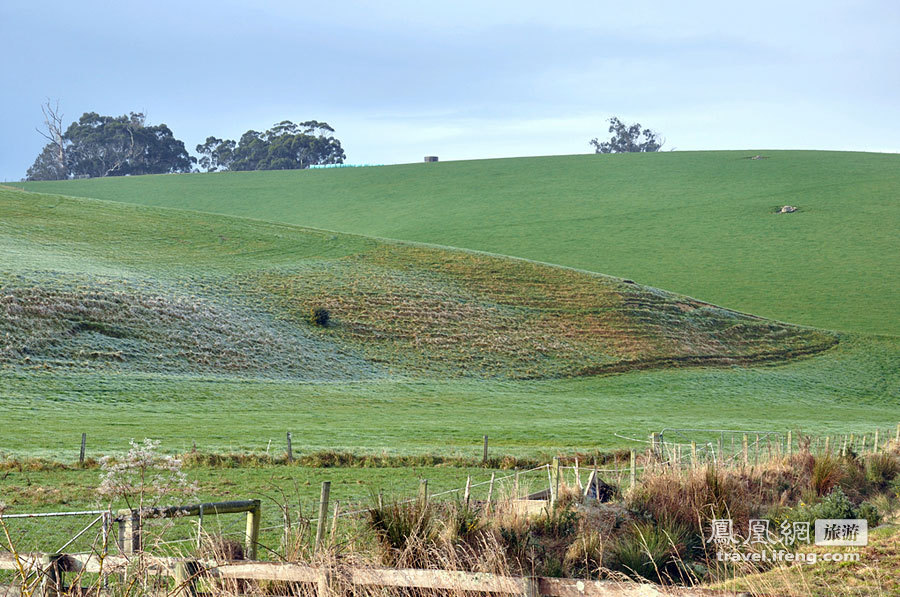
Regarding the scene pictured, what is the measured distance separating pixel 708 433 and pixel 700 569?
2152 centimetres

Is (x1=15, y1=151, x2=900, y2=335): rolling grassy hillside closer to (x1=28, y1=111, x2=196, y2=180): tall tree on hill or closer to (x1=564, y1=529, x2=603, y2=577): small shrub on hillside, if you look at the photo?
(x1=28, y1=111, x2=196, y2=180): tall tree on hill

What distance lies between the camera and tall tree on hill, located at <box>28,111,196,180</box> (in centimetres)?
14388

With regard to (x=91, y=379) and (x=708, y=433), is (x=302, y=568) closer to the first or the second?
(x=708, y=433)

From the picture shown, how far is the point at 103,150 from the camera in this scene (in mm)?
145375

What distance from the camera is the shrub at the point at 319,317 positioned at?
50.9 metres

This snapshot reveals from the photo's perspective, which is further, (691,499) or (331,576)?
(691,499)

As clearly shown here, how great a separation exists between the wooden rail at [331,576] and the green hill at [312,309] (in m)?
33.8

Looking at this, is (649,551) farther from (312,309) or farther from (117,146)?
(117,146)

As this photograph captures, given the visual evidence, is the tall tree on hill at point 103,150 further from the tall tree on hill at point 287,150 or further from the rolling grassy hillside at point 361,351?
the rolling grassy hillside at point 361,351

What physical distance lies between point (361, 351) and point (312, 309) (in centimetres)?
579

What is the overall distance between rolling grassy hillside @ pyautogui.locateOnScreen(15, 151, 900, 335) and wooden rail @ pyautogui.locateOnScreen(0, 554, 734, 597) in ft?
209

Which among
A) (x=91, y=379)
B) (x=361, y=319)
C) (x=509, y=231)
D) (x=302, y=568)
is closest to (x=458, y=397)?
(x=361, y=319)

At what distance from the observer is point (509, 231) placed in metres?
89.5

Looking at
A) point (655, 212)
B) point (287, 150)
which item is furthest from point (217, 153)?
point (655, 212)
